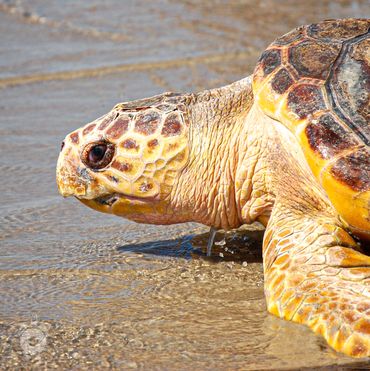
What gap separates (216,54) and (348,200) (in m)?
4.55

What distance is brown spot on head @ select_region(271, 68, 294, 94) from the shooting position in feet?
11.6

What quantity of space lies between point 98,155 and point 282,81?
0.93 metres

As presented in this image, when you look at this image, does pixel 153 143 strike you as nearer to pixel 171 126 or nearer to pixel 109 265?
pixel 171 126

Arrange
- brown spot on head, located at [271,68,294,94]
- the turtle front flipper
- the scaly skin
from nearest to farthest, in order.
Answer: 1. the turtle front flipper
2. the scaly skin
3. brown spot on head, located at [271,68,294,94]

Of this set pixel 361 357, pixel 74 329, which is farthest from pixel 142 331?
pixel 361 357

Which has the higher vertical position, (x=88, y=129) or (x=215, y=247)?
(x=88, y=129)

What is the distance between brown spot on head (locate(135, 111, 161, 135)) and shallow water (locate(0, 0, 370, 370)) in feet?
2.04

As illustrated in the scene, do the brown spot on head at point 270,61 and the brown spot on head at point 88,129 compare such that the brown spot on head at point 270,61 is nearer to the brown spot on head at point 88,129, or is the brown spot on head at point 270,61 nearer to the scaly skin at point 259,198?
the scaly skin at point 259,198

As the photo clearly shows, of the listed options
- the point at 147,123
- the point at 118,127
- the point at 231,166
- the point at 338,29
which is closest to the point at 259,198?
the point at 231,166

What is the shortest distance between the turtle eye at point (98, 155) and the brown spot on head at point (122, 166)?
34 millimetres

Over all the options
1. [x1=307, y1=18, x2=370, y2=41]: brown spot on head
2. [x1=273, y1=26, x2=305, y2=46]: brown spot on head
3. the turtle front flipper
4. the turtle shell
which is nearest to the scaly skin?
the turtle front flipper

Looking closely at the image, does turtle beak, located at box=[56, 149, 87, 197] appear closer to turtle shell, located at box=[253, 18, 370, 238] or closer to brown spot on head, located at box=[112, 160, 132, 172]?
brown spot on head, located at box=[112, 160, 132, 172]

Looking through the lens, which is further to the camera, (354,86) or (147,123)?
(147,123)

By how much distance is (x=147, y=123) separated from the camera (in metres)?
3.78
